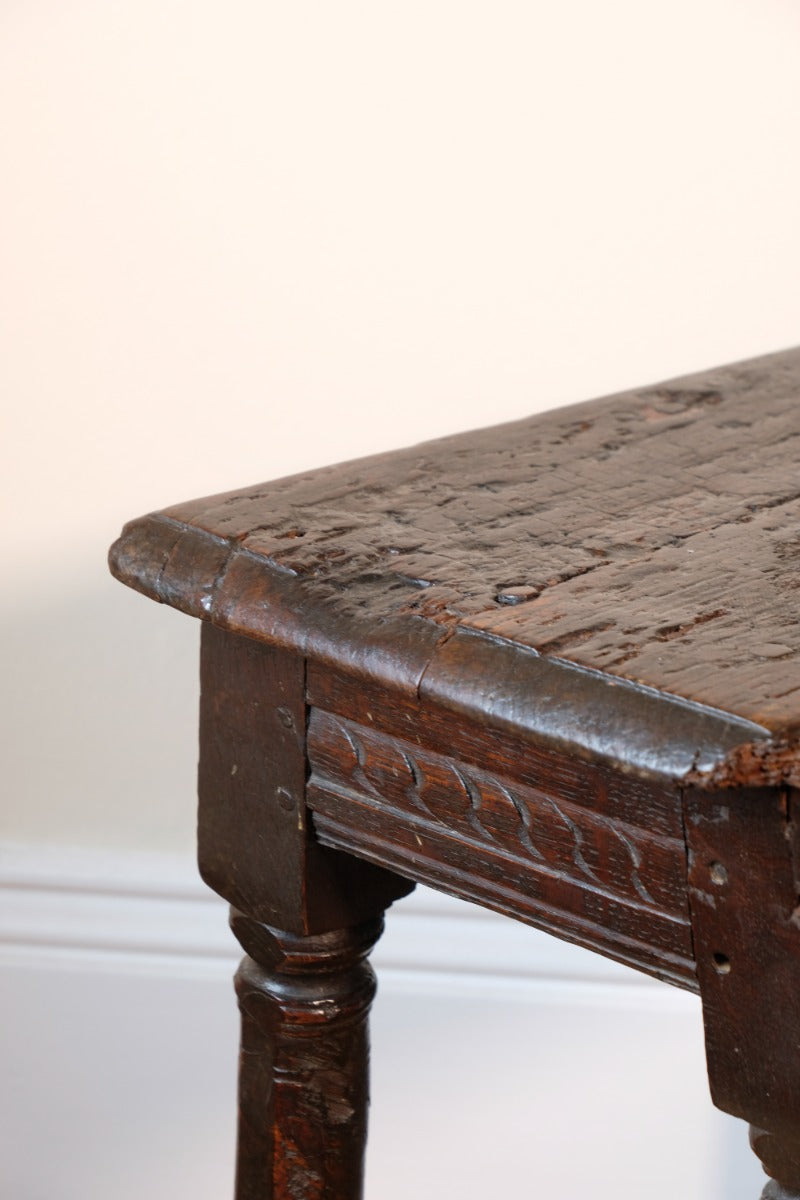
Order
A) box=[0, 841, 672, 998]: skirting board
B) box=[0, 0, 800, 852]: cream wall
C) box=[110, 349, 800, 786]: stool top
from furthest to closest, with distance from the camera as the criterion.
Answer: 1. box=[0, 841, 672, 998]: skirting board
2. box=[0, 0, 800, 852]: cream wall
3. box=[110, 349, 800, 786]: stool top

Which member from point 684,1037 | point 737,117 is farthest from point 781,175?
point 684,1037

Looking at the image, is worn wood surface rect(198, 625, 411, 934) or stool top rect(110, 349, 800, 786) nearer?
stool top rect(110, 349, 800, 786)

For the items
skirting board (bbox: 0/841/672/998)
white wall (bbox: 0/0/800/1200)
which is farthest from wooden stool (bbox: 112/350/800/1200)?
skirting board (bbox: 0/841/672/998)

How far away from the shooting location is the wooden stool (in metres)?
0.48

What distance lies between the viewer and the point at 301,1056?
2.28 ft

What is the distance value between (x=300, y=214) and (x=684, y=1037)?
0.69 meters

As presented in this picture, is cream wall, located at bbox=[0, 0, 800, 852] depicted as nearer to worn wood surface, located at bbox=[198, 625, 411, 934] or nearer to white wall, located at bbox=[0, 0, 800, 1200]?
white wall, located at bbox=[0, 0, 800, 1200]

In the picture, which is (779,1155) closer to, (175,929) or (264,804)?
(264,804)

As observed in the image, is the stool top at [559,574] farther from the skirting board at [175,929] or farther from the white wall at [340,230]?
the skirting board at [175,929]

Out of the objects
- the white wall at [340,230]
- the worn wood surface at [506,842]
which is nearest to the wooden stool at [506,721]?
the worn wood surface at [506,842]

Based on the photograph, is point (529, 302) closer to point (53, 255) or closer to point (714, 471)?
point (53, 255)

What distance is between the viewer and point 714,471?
690 mm

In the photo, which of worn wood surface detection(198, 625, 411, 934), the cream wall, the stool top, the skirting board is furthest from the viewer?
the skirting board

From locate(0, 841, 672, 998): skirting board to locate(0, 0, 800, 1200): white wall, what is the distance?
19 centimetres
